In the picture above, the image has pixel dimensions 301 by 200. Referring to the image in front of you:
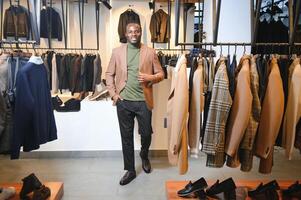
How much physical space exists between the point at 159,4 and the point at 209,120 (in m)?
4.00

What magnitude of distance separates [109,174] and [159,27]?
2995mm

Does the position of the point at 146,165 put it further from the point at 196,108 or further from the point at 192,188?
the point at 196,108

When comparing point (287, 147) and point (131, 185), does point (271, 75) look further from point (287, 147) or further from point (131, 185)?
point (131, 185)

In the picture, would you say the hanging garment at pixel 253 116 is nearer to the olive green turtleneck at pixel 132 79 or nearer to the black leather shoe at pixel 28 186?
the olive green turtleneck at pixel 132 79

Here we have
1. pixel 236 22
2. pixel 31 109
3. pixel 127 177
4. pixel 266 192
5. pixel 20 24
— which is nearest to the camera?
pixel 31 109

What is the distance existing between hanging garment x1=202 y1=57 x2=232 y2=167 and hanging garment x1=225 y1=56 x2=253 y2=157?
48 millimetres

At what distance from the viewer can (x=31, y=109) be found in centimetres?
209

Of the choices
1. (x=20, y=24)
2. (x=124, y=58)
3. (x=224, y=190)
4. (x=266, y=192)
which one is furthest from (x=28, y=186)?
(x=20, y=24)

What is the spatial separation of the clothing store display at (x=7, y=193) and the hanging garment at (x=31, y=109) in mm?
450

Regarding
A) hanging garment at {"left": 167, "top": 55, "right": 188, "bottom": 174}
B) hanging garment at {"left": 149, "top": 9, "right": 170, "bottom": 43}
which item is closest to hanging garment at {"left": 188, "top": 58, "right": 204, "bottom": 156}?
hanging garment at {"left": 167, "top": 55, "right": 188, "bottom": 174}

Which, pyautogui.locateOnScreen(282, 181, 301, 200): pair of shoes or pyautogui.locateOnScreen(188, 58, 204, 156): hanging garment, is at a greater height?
pyautogui.locateOnScreen(188, 58, 204, 156): hanging garment

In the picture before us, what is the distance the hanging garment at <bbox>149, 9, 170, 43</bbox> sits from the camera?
16.9 feet

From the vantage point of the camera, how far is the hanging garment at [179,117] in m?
1.87

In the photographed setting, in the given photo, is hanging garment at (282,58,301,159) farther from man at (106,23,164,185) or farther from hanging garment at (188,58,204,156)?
man at (106,23,164,185)
